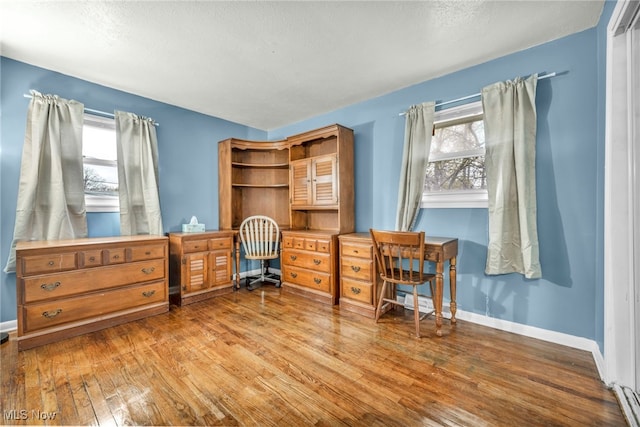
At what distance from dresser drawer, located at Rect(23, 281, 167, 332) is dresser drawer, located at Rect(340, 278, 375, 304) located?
76.7 inches

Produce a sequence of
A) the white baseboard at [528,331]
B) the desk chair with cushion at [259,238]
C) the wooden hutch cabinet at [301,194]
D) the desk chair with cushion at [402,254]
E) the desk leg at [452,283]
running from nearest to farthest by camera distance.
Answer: the white baseboard at [528,331]
the desk chair with cushion at [402,254]
the desk leg at [452,283]
the wooden hutch cabinet at [301,194]
the desk chair with cushion at [259,238]

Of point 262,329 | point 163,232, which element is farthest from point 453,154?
point 163,232

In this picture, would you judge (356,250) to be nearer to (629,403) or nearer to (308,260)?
(308,260)

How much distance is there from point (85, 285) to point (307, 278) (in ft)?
7.06

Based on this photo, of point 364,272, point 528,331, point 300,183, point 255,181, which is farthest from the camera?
point 255,181

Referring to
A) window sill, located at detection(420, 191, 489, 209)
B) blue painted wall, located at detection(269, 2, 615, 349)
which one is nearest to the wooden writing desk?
blue painted wall, located at detection(269, 2, 615, 349)

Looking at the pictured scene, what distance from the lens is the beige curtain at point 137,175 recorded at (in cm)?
300

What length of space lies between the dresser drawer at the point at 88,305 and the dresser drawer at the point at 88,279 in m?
0.06

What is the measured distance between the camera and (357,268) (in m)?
2.85

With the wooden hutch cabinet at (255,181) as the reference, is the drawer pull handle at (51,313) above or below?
below

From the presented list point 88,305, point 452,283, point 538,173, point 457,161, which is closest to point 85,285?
point 88,305

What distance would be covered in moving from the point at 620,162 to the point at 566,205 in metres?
0.68

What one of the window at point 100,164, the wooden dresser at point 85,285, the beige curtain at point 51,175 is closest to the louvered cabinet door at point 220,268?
the wooden dresser at point 85,285

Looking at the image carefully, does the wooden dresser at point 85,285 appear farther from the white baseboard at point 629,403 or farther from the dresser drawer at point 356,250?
the white baseboard at point 629,403
